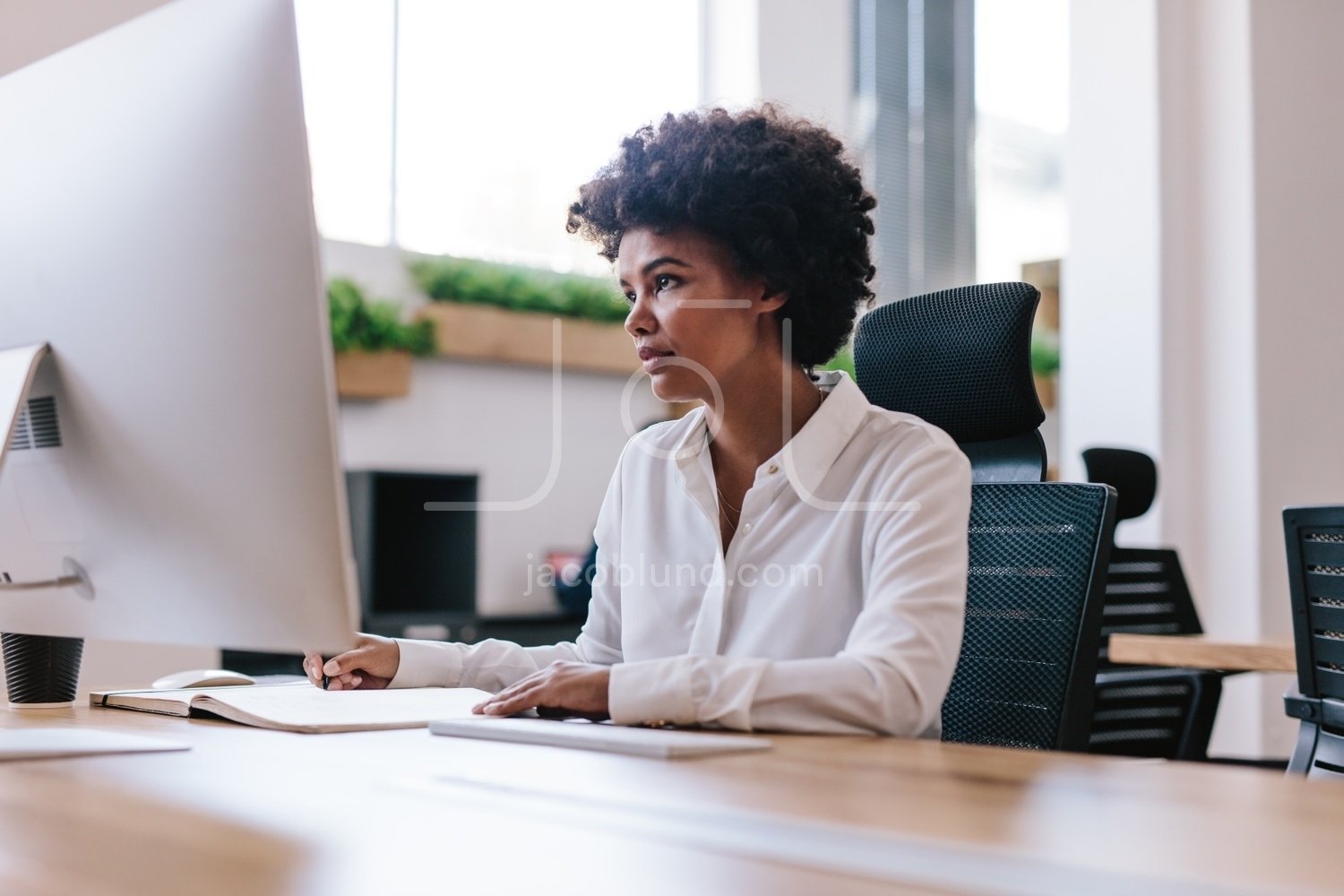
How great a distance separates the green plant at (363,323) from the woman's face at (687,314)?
2856 millimetres

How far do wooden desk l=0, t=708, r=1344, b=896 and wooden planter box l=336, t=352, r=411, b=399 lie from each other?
345 centimetres

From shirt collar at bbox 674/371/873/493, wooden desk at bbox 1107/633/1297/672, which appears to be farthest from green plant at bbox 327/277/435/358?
shirt collar at bbox 674/371/873/493

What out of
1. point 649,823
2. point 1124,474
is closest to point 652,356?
point 649,823

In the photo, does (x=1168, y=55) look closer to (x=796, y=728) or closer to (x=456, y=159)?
(x=456, y=159)

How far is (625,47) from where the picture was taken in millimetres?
5246

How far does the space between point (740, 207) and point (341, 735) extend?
31.9 inches

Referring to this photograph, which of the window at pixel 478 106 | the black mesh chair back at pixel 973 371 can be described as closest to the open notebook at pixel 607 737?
the black mesh chair back at pixel 973 371

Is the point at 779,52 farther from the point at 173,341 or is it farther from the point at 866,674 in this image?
the point at 173,341

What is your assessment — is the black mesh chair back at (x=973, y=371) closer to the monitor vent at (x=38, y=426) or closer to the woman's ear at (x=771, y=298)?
the woman's ear at (x=771, y=298)

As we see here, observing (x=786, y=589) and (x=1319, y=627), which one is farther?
(x=1319, y=627)

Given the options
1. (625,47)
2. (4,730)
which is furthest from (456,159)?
(4,730)

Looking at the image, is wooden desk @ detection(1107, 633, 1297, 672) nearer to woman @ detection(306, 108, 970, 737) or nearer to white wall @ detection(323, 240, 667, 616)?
woman @ detection(306, 108, 970, 737)

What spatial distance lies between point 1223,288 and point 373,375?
9.73ft

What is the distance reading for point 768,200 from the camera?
1.57 meters
